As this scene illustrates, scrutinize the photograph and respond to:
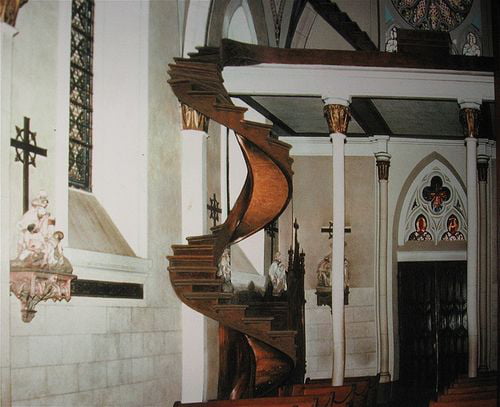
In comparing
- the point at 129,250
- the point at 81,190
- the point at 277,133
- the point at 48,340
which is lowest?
the point at 48,340

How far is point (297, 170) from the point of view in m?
18.8

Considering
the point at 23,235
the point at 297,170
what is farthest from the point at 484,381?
the point at 23,235

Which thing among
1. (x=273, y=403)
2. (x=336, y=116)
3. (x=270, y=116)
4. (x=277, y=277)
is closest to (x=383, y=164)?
(x=270, y=116)

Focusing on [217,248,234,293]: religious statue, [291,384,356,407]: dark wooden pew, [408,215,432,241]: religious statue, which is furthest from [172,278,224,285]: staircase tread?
[408,215,432,241]: religious statue

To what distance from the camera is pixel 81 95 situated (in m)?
10.8

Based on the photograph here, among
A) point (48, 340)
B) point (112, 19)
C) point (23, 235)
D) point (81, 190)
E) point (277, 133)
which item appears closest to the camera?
point (23, 235)

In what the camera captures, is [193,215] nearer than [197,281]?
No

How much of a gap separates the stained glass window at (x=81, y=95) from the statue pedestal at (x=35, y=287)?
233 centimetres

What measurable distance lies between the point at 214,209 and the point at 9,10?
6.70 m

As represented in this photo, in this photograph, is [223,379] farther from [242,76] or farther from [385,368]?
[385,368]

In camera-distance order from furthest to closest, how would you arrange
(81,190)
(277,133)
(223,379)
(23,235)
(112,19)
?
(277,133)
(223,379)
(112,19)
(81,190)
(23,235)

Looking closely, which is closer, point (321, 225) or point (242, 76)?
point (242, 76)

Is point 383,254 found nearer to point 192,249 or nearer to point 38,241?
point 192,249

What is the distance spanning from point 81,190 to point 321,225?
886cm
